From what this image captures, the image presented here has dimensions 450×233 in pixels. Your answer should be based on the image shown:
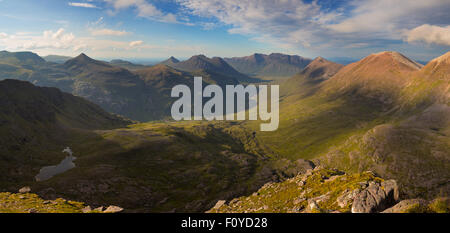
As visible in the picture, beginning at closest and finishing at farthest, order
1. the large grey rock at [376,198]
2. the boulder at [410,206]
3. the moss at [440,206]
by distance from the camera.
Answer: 1. the moss at [440,206]
2. the boulder at [410,206]
3. the large grey rock at [376,198]

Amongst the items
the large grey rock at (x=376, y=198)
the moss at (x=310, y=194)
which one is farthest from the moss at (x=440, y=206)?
the moss at (x=310, y=194)

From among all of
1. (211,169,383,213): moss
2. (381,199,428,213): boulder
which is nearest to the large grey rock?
(211,169,383,213): moss

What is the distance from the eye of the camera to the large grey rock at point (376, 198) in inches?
1330

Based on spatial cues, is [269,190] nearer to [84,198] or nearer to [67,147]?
[84,198]

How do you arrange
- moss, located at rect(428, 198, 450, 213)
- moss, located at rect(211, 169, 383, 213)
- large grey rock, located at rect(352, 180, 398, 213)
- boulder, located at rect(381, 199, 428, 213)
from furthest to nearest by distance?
moss, located at rect(211, 169, 383, 213) < large grey rock, located at rect(352, 180, 398, 213) < boulder, located at rect(381, 199, 428, 213) < moss, located at rect(428, 198, 450, 213)

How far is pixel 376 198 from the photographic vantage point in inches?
1375

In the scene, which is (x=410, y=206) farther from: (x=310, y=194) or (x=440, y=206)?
(x=310, y=194)

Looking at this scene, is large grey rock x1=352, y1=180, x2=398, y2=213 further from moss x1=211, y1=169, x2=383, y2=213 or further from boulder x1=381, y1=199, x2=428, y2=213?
boulder x1=381, y1=199, x2=428, y2=213

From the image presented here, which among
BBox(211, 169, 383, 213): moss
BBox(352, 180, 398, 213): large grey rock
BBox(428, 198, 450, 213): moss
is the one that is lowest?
BBox(211, 169, 383, 213): moss

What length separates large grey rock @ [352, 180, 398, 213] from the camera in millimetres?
33781

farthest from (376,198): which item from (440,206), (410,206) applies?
(440,206)

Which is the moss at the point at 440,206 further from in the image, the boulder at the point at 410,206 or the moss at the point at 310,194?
the moss at the point at 310,194
